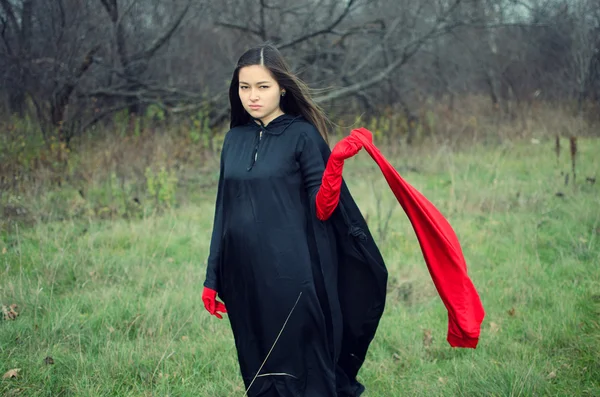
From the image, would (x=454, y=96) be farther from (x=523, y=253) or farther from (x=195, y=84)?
(x=523, y=253)

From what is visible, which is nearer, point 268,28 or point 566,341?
point 566,341

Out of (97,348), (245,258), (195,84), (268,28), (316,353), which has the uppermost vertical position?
(268,28)

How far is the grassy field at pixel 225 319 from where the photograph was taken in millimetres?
3037

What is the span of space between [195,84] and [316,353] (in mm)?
9968

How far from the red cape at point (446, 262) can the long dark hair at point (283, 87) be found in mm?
369

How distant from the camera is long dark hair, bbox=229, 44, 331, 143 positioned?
8.07ft

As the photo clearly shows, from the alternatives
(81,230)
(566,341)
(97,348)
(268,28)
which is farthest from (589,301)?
(268,28)

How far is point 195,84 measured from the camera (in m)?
11.6

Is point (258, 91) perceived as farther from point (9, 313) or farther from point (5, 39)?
point (5, 39)

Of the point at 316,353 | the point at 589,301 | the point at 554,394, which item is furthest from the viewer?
the point at 589,301

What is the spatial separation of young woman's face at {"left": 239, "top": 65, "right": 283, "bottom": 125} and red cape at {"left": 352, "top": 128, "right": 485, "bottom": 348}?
0.45 meters

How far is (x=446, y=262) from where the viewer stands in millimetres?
2352

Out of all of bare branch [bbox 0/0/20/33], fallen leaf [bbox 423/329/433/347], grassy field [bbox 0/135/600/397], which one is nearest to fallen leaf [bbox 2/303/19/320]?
grassy field [bbox 0/135/600/397]

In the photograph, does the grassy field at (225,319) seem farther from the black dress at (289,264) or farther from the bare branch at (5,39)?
the bare branch at (5,39)
